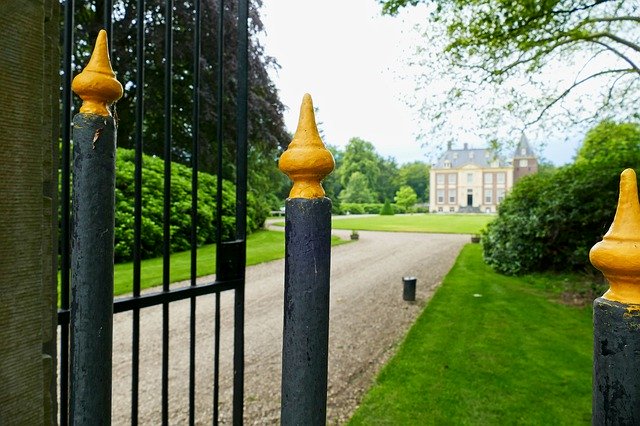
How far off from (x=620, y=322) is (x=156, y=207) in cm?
1162

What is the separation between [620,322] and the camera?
30.7 inches

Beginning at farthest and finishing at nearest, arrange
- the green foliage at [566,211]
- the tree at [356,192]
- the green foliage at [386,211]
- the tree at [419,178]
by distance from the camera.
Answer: the tree at [419,178], the tree at [356,192], the green foliage at [386,211], the green foliage at [566,211]

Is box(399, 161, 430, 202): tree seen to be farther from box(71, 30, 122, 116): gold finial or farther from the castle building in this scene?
box(71, 30, 122, 116): gold finial

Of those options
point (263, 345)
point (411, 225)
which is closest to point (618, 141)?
point (263, 345)

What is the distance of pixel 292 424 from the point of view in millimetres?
849

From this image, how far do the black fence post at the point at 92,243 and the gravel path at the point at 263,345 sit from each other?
11.5ft

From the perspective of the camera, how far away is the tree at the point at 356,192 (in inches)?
2426

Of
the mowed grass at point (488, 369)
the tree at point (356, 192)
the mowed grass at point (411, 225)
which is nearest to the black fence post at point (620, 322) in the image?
the mowed grass at point (488, 369)

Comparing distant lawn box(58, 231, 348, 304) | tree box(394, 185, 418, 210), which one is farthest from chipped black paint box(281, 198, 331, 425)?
tree box(394, 185, 418, 210)

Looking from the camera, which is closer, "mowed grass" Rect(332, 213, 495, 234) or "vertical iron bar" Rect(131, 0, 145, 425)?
"vertical iron bar" Rect(131, 0, 145, 425)

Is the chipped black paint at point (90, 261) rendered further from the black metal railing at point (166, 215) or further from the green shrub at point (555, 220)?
the green shrub at point (555, 220)

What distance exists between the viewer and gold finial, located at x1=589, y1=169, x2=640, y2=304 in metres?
0.77

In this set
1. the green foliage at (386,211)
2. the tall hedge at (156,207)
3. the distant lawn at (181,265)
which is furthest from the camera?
the green foliage at (386,211)

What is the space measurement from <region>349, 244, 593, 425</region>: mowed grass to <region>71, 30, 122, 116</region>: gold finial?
3.81 metres
